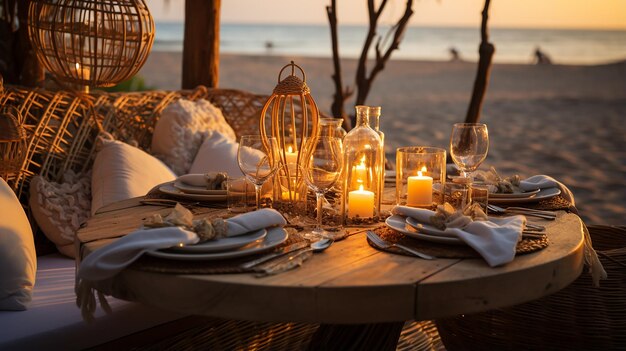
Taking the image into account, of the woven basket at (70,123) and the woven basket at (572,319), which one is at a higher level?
the woven basket at (70,123)

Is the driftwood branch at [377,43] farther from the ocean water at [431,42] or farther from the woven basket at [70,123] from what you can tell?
the ocean water at [431,42]

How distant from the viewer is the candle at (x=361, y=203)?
77.1 inches

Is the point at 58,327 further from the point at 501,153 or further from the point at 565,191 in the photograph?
the point at 501,153

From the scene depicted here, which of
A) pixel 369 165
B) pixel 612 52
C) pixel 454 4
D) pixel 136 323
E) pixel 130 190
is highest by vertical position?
pixel 454 4

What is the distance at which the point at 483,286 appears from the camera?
145cm

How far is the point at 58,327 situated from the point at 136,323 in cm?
27

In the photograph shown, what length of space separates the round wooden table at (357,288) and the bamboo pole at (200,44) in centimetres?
254

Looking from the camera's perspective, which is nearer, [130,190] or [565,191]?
[565,191]

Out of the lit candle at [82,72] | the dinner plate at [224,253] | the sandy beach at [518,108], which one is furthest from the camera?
the sandy beach at [518,108]

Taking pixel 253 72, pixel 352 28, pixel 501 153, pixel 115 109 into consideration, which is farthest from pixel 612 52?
pixel 115 109

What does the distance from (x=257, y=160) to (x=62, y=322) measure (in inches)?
30.0

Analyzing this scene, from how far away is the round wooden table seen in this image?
1.39 metres

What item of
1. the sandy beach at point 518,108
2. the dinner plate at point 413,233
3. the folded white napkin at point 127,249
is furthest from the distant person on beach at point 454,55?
the folded white napkin at point 127,249

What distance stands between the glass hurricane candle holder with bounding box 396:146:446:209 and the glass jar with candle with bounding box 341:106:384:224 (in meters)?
0.09
